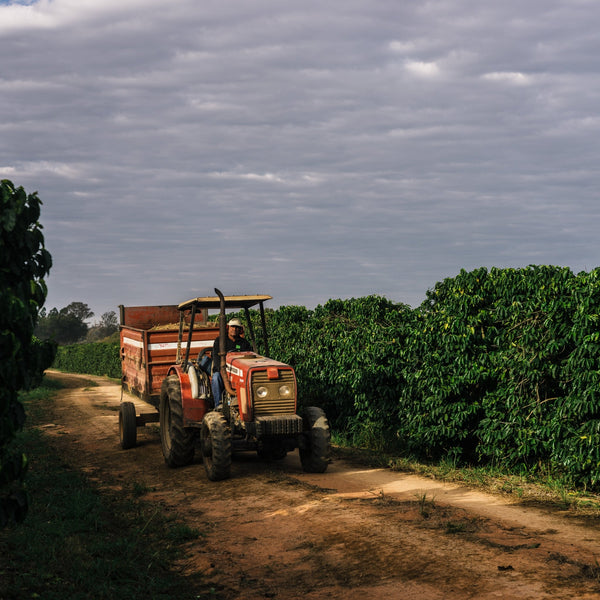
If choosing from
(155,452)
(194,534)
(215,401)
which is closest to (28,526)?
(194,534)

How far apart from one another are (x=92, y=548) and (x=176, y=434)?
3870 millimetres

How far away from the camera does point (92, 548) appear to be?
21.4ft

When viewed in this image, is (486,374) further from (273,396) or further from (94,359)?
(94,359)

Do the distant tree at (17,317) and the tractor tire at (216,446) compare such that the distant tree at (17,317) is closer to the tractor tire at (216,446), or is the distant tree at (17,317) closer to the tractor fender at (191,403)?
the tractor tire at (216,446)

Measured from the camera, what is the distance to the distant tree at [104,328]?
380 ft

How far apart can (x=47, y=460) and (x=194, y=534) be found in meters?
5.52

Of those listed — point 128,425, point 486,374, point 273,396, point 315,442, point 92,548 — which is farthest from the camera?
point 128,425

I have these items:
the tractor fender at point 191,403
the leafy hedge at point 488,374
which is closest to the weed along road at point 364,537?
the tractor fender at point 191,403

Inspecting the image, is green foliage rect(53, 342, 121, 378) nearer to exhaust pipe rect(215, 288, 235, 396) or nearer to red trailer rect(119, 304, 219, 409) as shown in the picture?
red trailer rect(119, 304, 219, 409)

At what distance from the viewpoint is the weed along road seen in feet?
17.8

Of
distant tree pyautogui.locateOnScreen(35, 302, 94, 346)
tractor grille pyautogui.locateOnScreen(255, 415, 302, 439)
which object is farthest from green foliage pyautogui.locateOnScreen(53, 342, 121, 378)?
distant tree pyautogui.locateOnScreen(35, 302, 94, 346)

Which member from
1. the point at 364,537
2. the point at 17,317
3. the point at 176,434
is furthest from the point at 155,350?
the point at 17,317

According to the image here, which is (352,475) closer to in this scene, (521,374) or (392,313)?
→ (521,374)

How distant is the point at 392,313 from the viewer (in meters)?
12.8
